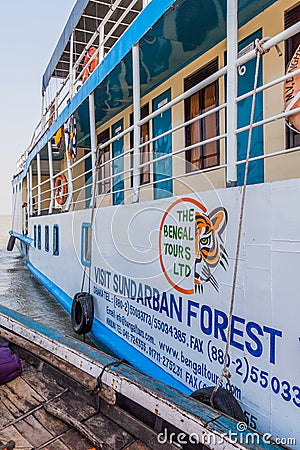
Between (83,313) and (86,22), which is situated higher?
(86,22)

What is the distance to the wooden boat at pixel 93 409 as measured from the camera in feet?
7.31

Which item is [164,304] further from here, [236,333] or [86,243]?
[86,243]

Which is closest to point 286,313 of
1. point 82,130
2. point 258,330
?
point 258,330

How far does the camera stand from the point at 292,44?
398 cm

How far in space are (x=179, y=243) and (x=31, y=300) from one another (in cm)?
676

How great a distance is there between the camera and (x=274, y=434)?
2348 mm

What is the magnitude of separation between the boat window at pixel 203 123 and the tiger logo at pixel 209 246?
2.23 meters

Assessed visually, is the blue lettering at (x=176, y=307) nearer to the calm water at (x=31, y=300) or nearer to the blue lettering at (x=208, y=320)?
the blue lettering at (x=208, y=320)

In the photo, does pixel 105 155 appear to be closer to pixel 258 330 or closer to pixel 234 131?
pixel 234 131

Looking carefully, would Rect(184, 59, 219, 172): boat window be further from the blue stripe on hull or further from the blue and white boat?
the blue stripe on hull

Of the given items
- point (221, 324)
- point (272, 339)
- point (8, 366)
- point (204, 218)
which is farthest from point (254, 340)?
point (8, 366)

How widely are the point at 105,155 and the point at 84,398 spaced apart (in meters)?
7.19

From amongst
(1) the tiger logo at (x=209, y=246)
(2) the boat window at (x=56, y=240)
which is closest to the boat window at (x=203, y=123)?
(1) the tiger logo at (x=209, y=246)

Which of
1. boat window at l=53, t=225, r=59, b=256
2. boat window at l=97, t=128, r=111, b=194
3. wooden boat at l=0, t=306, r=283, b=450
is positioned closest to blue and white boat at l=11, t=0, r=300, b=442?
boat window at l=53, t=225, r=59, b=256
